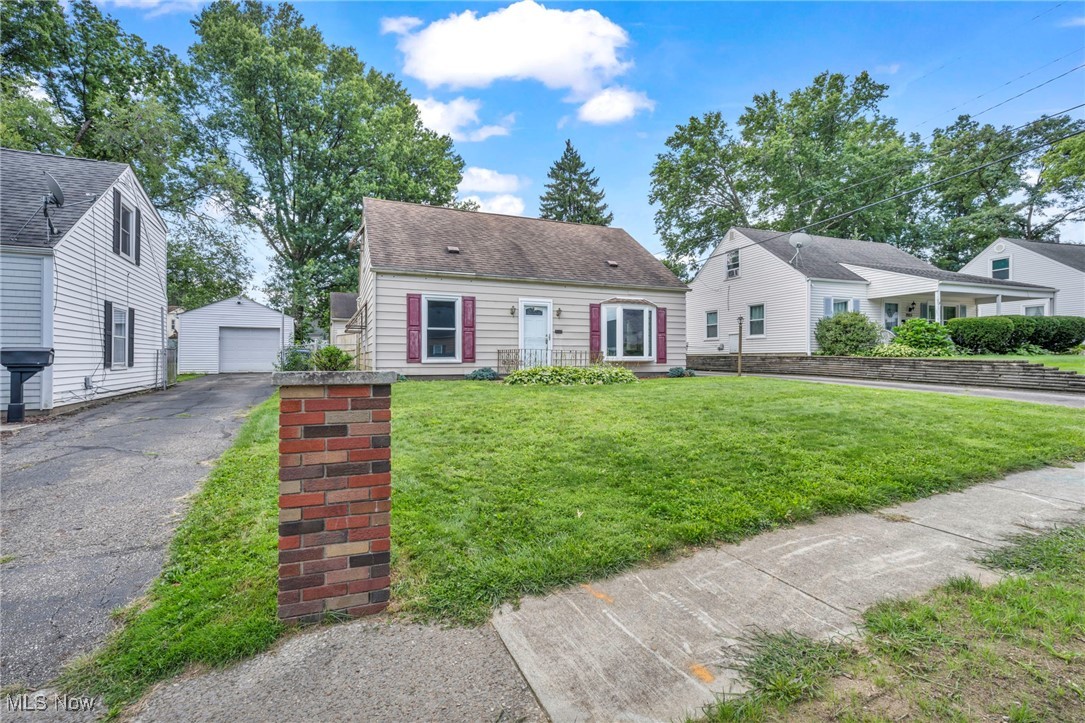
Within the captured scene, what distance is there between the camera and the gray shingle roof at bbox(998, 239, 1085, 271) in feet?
71.4

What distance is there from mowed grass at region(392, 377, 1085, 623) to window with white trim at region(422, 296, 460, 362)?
4.46 m

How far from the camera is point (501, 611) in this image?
218 centimetres

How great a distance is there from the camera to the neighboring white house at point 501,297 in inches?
450

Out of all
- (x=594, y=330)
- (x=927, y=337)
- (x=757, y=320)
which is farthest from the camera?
(x=757, y=320)

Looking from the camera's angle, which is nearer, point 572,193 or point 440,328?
point 440,328

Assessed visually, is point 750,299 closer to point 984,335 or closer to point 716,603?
point 984,335

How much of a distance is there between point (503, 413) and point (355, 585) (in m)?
4.25

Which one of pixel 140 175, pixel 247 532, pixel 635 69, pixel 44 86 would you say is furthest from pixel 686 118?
pixel 247 532

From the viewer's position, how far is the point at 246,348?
70.2ft

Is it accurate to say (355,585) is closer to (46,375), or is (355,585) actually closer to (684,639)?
(684,639)

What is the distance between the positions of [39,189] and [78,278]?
2.10 metres
